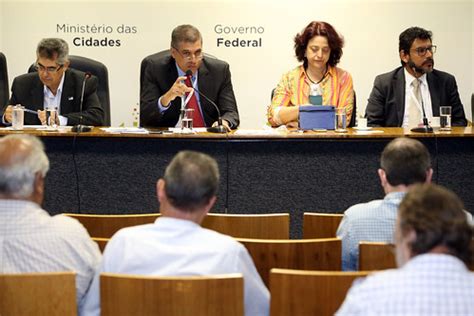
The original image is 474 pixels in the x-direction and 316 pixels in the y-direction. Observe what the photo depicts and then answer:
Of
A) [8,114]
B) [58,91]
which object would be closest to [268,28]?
[58,91]

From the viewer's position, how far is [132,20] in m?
7.57

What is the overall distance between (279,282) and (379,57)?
18.5 ft

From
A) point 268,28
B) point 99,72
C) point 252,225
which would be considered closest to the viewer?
point 252,225

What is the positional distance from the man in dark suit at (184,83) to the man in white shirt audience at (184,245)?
116 inches

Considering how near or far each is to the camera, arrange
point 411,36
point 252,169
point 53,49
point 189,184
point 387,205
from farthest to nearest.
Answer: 1. point 411,36
2. point 53,49
3. point 252,169
4. point 387,205
5. point 189,184

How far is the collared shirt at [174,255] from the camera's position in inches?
91.9

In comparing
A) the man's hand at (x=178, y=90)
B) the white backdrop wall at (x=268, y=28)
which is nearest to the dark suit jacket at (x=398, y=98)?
the man's hand at (x=178, y=90)

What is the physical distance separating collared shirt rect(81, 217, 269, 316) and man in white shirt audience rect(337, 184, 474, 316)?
25.3 inches

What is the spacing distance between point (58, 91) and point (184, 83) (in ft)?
3.34

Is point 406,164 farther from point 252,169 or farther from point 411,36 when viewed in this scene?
point 411,36

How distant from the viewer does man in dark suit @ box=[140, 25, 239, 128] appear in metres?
5.50

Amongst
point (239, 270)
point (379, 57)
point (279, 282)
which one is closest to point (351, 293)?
point (279, 282)

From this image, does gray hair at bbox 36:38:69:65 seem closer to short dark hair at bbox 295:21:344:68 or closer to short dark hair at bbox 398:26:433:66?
short dark hair at bbox 295:21:344:68

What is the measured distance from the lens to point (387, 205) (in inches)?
117
